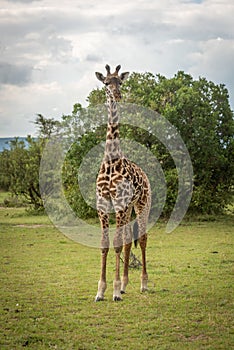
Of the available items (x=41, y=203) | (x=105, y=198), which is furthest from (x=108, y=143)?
(x=41, y=203)

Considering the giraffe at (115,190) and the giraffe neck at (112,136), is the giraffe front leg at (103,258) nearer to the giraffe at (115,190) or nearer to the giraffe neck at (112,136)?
the giraffe at (115,190)

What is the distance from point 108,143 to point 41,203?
1766 cm

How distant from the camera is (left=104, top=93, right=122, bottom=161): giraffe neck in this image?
9781mm

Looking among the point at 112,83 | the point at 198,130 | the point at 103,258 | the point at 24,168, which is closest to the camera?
the point at 103,258

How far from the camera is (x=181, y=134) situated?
68.7 ft

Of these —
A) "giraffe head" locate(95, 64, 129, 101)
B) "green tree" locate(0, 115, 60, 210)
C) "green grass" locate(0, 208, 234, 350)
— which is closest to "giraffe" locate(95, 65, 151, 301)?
"giraffe head" locate(95, 64, 129, 101)

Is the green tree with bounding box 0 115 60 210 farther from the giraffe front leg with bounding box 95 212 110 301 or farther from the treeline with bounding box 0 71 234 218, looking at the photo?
the giraffe front leg with bounding box 95 212 110 301

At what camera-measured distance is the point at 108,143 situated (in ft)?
32.4

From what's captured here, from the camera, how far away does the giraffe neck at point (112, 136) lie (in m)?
9.78

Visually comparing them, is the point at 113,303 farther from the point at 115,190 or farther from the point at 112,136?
Answer: the point at 112,136

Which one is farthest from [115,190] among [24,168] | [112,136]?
[24,168]

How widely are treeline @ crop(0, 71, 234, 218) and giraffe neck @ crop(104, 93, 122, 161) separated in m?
10.5

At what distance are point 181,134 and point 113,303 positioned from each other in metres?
12.6

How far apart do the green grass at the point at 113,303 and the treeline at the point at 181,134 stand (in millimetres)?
5102
